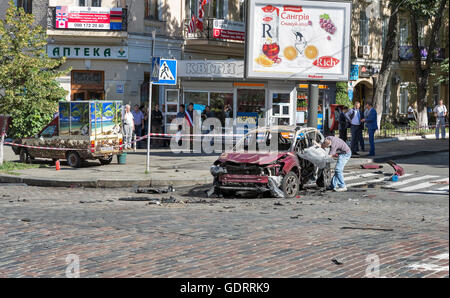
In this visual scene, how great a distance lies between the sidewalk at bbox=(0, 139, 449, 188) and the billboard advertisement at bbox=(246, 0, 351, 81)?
3528mm

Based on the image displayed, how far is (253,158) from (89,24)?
62.1 ft

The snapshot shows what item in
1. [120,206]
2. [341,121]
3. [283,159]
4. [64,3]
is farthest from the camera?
[64,3]

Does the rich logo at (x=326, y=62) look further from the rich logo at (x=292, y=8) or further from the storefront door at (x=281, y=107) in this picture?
the storefront door at (x=281, y=107)

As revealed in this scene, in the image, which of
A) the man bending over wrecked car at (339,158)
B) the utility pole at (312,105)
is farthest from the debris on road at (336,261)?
the utility pole at (312,105)

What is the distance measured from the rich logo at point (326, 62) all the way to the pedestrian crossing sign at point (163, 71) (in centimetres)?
728

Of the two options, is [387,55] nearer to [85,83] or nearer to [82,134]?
[85,83]

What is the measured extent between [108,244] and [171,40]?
86.6ft

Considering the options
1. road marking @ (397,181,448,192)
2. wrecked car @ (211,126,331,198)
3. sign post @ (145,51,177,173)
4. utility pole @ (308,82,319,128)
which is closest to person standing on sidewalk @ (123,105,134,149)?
utility pole @ (308,82,319,128)

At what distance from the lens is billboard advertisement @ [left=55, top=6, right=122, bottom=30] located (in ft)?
101

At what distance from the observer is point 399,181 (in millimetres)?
17469

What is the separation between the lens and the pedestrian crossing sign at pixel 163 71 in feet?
59.7
